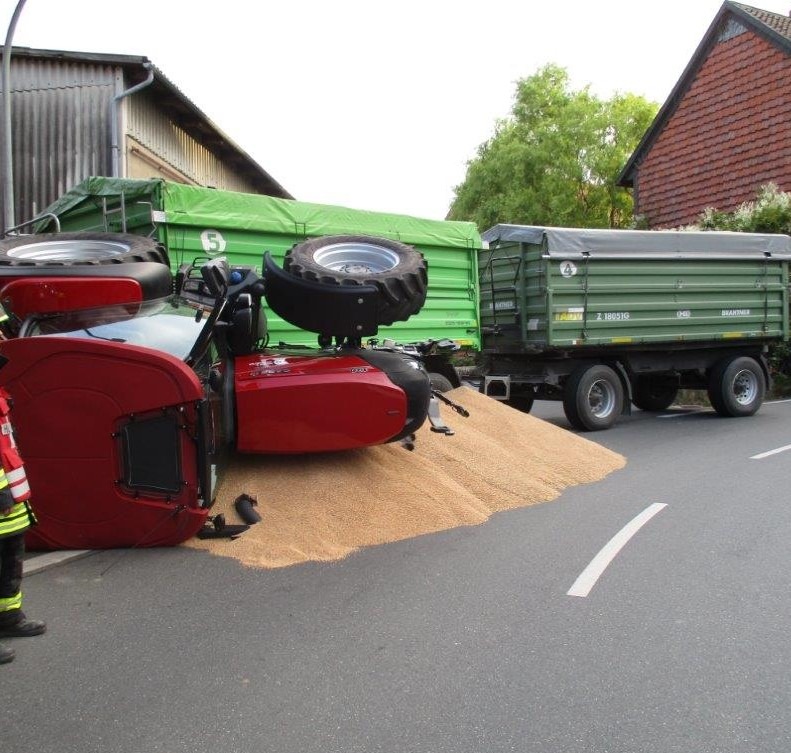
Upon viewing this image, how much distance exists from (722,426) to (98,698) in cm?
1086

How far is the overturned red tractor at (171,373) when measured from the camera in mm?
4777

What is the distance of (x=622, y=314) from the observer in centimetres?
1213

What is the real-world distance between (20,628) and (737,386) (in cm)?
1231

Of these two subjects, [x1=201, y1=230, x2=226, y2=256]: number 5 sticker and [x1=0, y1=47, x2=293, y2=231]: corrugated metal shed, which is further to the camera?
[x1=0, y1=47, x2=293, y2=231]: corrugated metal shed

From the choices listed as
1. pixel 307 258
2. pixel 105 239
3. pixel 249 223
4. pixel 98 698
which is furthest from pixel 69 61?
pixel 98 698

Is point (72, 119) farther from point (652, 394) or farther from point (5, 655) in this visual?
point (5, 655)

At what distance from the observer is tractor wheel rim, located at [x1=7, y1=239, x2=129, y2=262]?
20.9 ft

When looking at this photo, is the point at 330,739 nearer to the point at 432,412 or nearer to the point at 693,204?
the point at 432,412

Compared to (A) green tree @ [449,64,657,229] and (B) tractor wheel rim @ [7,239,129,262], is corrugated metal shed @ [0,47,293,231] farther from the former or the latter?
(A) green tree @ [449,64,657,229]

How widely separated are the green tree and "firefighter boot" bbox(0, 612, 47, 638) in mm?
25253

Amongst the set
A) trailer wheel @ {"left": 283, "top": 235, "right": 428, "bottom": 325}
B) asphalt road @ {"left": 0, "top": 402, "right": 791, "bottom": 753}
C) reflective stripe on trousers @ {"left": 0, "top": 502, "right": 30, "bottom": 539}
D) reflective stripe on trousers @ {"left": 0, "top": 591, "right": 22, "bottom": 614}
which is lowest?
asphalt road @ {"left": 0, "top": 402, "right": 791, "bottom": 753}

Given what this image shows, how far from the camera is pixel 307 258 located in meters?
6.50

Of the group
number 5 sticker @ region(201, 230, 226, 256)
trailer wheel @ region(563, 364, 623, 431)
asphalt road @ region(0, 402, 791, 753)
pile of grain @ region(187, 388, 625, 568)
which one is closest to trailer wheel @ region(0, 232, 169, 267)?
number 5 sticker @ region(201, 230, 226, 256)

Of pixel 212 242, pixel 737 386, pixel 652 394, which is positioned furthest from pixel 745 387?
pixel 212 242
